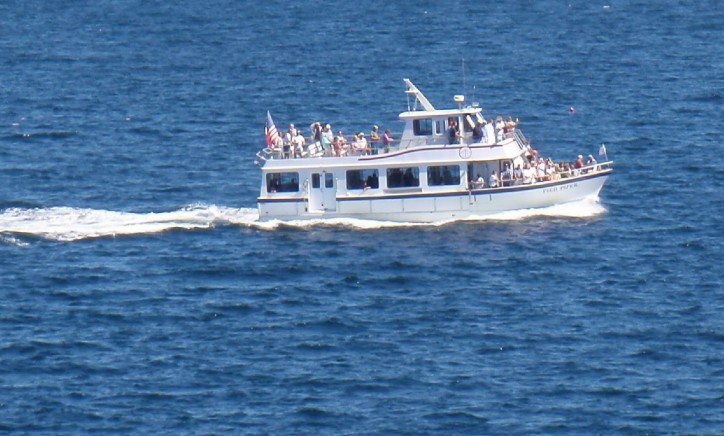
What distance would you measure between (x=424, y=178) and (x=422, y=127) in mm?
2687

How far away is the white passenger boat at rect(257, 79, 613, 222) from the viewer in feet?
320

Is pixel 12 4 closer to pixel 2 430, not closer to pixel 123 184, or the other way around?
pixel 123 184

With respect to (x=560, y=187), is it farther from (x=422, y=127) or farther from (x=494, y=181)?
(x=422, y=127)

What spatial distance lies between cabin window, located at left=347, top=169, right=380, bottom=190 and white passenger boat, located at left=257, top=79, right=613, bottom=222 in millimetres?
50

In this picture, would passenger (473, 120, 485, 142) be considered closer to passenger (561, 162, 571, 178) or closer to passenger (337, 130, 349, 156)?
passenger (561, 162, 571, 178)

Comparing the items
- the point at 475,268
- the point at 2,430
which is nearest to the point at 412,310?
the point at 475,268

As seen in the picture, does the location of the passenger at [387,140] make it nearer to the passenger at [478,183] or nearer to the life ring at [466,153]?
the life ring at [466,153]

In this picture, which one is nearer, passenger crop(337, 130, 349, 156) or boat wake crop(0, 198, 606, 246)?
boat wake crop(0, 198, 606, 246)

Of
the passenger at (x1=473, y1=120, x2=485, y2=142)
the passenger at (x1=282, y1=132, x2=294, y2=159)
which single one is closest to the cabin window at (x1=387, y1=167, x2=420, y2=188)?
the passenger at (x1=473, y1=120, x2=485, y2=142)

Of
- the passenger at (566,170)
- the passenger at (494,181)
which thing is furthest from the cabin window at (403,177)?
the passenger at (566,170)

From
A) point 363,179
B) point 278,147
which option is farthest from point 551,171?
point 278,147

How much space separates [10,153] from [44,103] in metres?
17.7

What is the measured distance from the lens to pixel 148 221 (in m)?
98.6

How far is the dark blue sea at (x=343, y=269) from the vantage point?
7469cm
